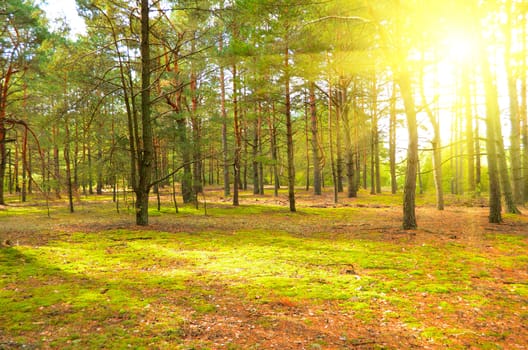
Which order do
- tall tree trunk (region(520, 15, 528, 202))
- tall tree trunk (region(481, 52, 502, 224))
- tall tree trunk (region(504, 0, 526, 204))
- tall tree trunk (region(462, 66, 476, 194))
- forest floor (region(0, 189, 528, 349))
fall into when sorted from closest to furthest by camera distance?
forest floor (region(0, 189, 528, 349)) < tall tree trunk (region(481, 52, 502, 224)) < tall tree trunk (region(504, 0, 526, 204)) < tall tree trunk (region(520, 15, 528, 202)) < tall tree trunk (region(462, 66, 476, 194))

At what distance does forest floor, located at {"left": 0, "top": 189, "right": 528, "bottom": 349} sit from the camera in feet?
9.93

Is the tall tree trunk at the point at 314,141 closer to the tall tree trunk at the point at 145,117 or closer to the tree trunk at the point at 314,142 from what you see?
the tree trunk at the point at 314,142

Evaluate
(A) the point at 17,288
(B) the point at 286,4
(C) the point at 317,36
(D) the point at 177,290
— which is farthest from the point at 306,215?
(A) the point at 17,288

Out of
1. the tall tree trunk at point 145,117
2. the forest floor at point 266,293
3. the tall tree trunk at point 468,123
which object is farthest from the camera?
the tall tree trunk at point 468,123

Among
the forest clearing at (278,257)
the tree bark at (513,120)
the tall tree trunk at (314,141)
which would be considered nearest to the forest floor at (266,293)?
the forest clearing at (278,257)

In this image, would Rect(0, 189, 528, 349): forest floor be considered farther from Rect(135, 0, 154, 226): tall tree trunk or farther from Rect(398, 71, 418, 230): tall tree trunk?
Rect(135, 0, 154, 226): tall tree trunk

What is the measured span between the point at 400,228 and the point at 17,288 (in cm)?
912

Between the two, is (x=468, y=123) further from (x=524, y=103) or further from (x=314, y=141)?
(x=314, y=141)

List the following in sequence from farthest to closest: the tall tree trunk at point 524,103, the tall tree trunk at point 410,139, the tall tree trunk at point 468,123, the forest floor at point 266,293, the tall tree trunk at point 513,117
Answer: the tall tree trunk at point 468,123 < the tall tree trunk at point 524,103 < the tall tree trunk at point 513,117 < the tall tree trunk at point 410,139 < the forest floor at point 266,293

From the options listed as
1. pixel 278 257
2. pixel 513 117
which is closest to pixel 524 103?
pixel 513 117

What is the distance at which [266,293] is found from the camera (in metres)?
4.20

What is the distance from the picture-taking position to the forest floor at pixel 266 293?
3027 mm

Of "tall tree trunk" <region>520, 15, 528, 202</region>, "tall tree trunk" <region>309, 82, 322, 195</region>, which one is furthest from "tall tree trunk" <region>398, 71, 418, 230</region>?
"tall tree trunk" <region>309, 82, 322, 195</region>

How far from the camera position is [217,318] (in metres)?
3.47
